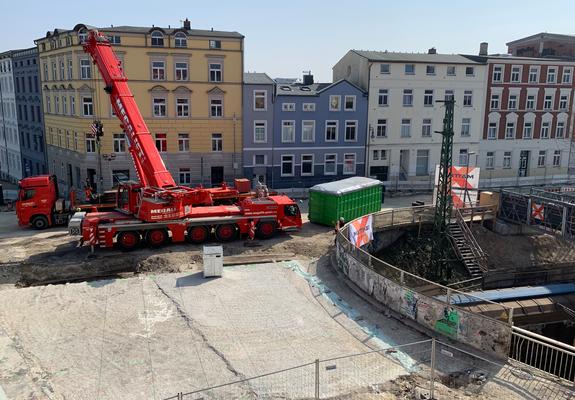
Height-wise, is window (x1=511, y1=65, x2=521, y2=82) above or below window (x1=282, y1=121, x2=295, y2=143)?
above

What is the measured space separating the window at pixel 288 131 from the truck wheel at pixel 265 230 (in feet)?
49.4

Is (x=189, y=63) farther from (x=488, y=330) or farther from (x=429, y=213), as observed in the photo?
(x=488, y=330)

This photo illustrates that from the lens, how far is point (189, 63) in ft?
121

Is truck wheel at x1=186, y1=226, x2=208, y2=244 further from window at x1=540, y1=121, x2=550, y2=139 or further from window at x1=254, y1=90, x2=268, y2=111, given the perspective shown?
window at x1=540, y1=121, x2=550, y2=139

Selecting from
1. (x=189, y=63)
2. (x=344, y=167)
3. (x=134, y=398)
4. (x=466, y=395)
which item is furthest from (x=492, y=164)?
(x=134, y=398)

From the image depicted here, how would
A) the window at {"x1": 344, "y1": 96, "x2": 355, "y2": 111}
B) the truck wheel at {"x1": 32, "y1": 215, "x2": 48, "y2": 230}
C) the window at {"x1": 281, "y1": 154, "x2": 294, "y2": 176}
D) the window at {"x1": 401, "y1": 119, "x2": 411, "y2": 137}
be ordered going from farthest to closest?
the window at {"x1": 401, "y1": 119, "x2": 411, "y2": 137} < the window at {"x1": 344, "y1": 96, "x2": 355, "y2": 111} < the window at {"x1": 281, "y1": 154, "x2": 294, "y2": 176} < the truck wheel at {"x1": 32, "y1": 215, "x2": 48, "y2": 230}

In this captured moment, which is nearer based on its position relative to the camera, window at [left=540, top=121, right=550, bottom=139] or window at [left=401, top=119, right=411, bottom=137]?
window at [left=401, top=119, right=411, bottom=137]

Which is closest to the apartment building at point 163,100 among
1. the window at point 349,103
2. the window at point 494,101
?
the window at point 349,103

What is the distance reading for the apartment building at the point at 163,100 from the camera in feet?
118

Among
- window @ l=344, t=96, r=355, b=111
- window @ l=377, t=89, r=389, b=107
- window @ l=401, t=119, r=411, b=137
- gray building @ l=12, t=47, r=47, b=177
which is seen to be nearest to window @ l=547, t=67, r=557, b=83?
window @ l=401, t=119, r=411, b=137

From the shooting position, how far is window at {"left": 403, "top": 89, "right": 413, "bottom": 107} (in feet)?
140

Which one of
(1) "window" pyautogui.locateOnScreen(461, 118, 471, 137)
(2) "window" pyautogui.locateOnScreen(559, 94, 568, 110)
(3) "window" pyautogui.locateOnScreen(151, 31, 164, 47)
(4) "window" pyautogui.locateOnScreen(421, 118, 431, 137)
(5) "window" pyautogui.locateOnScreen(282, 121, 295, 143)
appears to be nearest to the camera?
(3) "window" pyautogui.locateOnScreen(151, 31, 164, 47)

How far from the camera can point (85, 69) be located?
36000 mm

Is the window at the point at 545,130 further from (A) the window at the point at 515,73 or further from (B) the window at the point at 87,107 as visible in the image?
(B) the window at the point at 87,107
